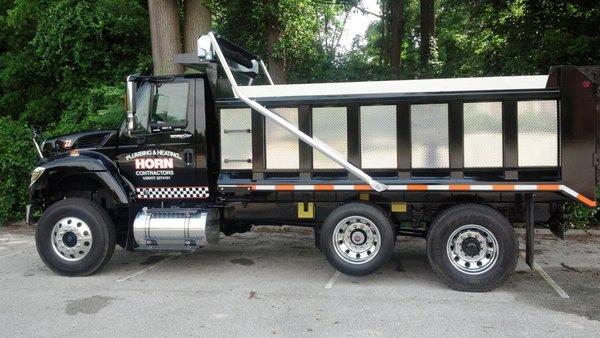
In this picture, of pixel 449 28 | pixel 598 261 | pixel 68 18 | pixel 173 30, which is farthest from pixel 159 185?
pixel 449 28

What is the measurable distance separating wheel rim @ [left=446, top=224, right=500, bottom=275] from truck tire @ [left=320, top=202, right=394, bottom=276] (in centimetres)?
70

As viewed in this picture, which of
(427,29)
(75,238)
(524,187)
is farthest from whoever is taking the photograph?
(427,29)

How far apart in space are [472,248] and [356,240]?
4.24ft

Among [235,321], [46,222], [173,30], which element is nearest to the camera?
[235,321]

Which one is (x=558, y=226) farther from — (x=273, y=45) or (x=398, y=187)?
(x=273, y=45)

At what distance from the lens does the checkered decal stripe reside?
7.27 metres

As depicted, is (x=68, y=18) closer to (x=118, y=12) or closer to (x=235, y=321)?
(x=118, y=12)

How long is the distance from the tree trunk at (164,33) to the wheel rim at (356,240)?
597 cm

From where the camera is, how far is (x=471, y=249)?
250 inches

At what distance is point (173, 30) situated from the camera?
1120 cm

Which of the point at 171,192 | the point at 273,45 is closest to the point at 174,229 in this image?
the point at 171,192

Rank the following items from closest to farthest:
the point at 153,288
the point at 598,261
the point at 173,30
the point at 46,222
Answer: the point at 153,288, the point at 46,222, the point at 598,261, the point at 173,30

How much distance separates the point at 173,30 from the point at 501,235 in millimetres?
7663

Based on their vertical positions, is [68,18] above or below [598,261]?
above
